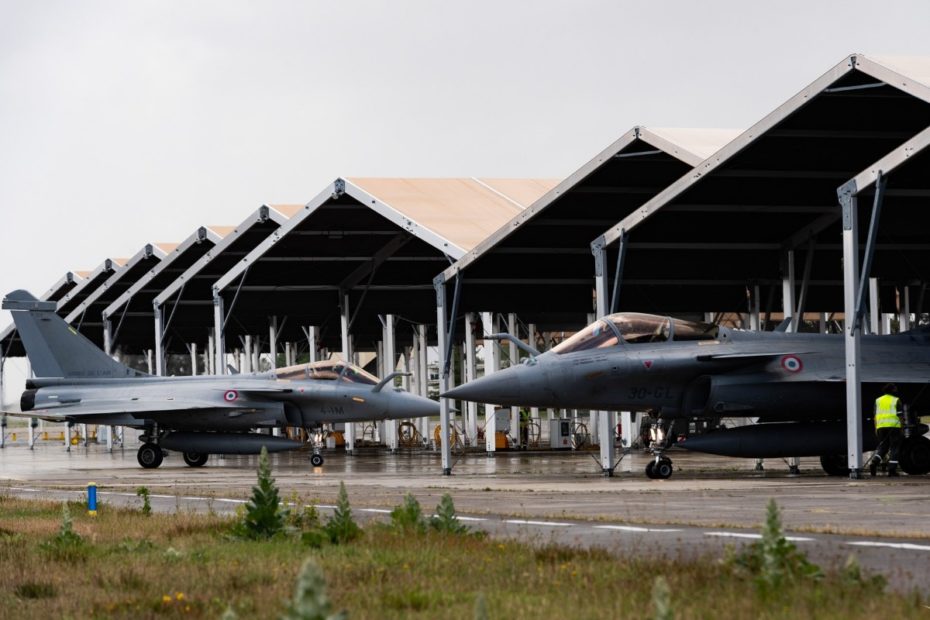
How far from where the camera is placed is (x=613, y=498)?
18312 millimetres

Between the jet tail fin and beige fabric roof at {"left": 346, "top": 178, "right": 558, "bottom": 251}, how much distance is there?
31.5ft

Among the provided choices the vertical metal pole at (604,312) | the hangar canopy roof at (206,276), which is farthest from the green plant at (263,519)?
the hangar canopy roof at (206,276)

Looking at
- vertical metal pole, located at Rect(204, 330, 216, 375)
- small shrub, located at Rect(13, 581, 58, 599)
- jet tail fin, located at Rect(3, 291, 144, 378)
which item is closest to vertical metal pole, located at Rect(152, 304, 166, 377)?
jet tail fin, located at Rect(3, 291, 144, 378)

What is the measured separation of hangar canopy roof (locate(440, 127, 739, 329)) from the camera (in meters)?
26.6

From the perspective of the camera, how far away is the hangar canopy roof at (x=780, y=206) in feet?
72.7

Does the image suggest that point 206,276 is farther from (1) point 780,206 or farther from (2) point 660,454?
(2) point 660,454

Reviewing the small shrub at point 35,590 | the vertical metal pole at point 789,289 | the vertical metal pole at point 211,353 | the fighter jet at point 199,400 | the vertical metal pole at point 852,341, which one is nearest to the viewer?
the small shrub at point 35,590

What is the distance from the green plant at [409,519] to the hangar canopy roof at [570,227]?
1413cm

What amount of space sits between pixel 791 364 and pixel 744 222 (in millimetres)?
5363

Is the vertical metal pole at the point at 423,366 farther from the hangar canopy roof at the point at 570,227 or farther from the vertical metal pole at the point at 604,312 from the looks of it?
the vertical metal pole at the point at 604,312

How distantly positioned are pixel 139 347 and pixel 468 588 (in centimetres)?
5689

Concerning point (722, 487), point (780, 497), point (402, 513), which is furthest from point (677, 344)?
point (402, 513)

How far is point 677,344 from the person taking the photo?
24281 millimetres

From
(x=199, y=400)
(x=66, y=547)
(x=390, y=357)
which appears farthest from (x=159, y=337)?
(x=66, y=547)
